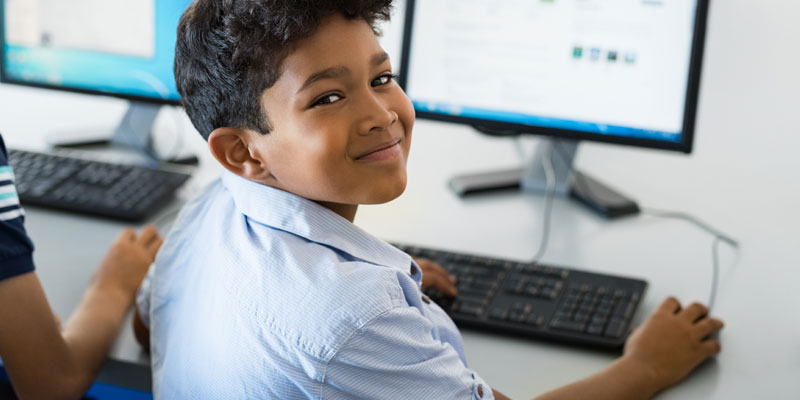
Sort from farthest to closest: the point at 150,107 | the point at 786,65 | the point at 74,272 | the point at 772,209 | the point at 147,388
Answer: the point at 786,65 → the point at 150,107 → the point at 772,209 → the point at 74,272 → the point at 147,388

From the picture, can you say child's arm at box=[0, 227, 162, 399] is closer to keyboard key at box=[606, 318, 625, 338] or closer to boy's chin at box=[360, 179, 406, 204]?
boy's chin at box=[360, 179, 406, 204]

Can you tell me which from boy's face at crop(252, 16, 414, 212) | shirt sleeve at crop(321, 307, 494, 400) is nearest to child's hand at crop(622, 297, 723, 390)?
shirt sleeve at crop(321, 307, 494, 400)

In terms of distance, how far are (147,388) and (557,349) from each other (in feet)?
1.50

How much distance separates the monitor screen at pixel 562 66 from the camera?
1.20 meters

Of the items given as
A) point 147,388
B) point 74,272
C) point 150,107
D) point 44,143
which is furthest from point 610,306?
point 44,143

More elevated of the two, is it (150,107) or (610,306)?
(150,107)

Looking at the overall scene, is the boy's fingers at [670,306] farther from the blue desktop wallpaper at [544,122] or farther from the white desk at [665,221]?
the blue desktop wallpaper at [544,122]

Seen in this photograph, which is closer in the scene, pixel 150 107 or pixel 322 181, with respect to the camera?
pixel 322 181

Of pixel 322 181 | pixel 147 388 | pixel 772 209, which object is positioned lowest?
pixel 147 388

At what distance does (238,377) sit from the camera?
2.40 ft

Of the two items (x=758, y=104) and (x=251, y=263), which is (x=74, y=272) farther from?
(x=758, y=104)

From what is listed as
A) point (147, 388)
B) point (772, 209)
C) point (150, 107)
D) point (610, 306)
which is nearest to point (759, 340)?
point (610, 306)

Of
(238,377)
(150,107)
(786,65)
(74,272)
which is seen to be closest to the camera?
(238,377)

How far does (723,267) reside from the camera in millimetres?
1143
